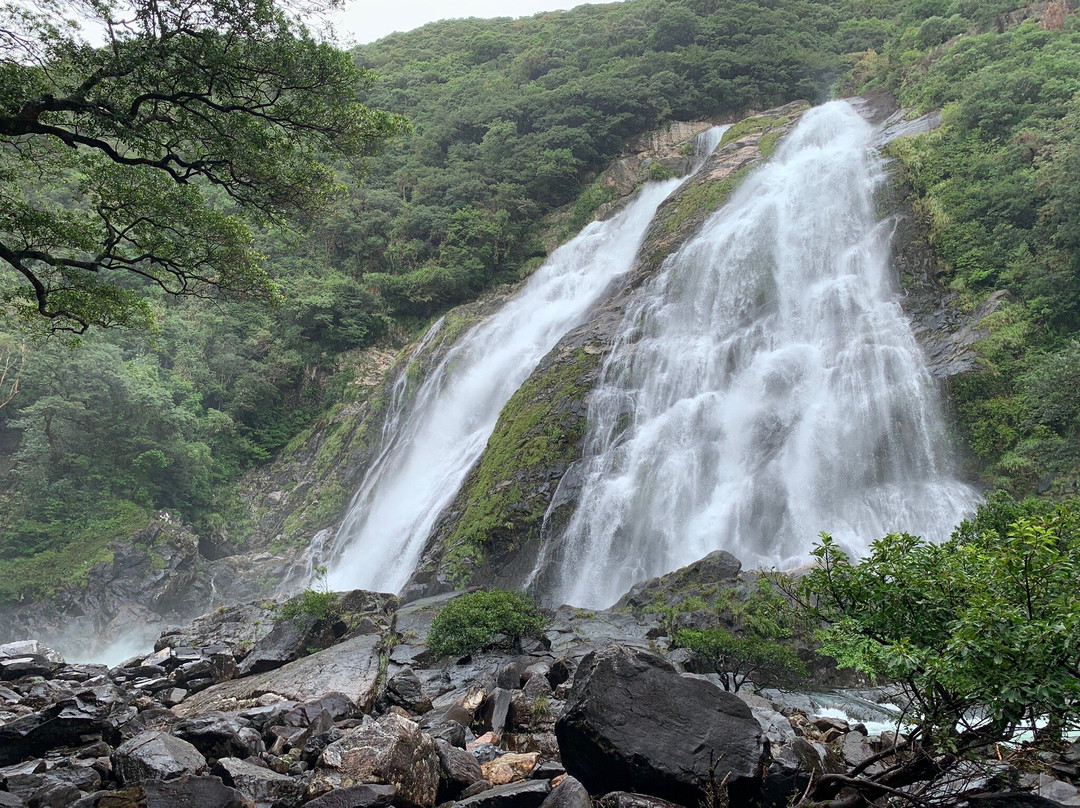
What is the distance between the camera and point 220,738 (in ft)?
19.7

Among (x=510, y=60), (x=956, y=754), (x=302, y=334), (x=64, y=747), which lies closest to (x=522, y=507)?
(x=64, y=747)

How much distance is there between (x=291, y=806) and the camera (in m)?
4.70

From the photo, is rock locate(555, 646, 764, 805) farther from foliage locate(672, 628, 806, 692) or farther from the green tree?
the green tree

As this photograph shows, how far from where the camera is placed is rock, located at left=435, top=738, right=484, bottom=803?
16.7 feet

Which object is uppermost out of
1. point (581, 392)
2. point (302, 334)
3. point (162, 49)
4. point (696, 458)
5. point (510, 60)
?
point (510, 60)

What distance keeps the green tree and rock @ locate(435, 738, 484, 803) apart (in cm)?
618

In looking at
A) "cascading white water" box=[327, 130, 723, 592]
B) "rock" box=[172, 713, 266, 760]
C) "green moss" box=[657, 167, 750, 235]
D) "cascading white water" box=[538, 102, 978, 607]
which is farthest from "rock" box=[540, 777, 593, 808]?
"green moss" box=[657, 167, 750, 235]

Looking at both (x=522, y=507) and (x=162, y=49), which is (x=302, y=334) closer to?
(x=522, y=507)

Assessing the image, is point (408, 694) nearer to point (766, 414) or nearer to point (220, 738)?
point (220, 738)

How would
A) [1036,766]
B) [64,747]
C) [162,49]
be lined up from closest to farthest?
[1036,766], [64,747], [162,49]

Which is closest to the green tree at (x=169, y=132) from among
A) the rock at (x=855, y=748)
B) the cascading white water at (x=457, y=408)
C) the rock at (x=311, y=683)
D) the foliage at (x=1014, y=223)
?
the rock at (x=311, y=683)

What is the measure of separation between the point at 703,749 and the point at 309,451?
2948 cm

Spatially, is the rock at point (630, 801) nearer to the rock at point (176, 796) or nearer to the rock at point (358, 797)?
the rock at point (358, 797)

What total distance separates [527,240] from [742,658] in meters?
29.8
